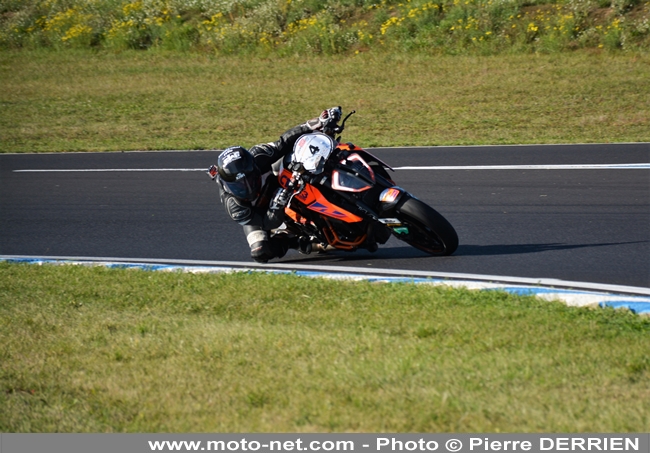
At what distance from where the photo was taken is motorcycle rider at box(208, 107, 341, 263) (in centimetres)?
781

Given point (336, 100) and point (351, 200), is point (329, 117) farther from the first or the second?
point (336, 100)

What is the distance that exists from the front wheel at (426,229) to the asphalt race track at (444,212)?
139 mm

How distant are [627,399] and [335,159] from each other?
13.0ft

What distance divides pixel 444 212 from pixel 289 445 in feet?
20.3

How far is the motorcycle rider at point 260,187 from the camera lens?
308 inches

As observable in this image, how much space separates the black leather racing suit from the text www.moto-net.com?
4.09 metres

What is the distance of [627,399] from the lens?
4328mm

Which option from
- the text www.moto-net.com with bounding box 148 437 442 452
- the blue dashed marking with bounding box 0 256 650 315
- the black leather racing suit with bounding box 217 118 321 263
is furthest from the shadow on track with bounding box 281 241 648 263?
the text www.moto-net.com with bounding box 148 437 442 452

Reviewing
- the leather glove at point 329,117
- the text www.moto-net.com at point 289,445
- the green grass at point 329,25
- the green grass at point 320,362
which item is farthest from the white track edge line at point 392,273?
the green grass at point 329,25

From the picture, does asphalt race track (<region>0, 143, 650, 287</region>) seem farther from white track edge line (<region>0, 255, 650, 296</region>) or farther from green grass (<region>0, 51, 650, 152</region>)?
green grass (<region>0, 51, 650, 152</region>)

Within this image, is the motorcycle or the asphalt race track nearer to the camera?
the motorcycle

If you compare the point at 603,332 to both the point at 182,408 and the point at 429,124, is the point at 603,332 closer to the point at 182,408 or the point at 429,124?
the point at 182,408

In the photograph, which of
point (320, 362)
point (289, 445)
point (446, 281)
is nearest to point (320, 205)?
point (446, 281)

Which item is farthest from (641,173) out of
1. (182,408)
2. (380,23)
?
(380,23)
